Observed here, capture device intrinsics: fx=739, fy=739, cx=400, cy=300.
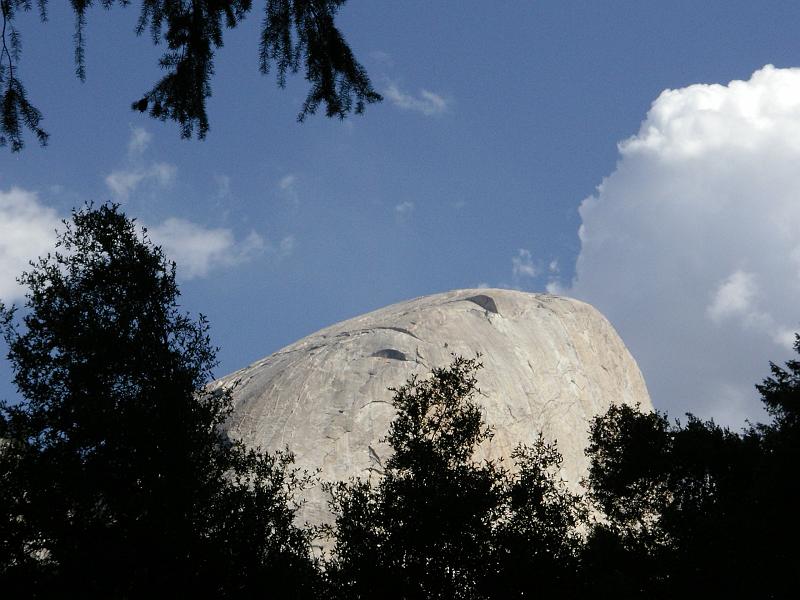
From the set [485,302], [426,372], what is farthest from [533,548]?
[485,302]

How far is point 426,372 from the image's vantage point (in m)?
60.8

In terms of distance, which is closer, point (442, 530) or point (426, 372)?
point (442, 530)

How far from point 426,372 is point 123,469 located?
46.9m

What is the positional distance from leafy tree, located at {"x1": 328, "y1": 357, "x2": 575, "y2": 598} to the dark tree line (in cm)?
3

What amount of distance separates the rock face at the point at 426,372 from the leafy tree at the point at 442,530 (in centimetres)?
3398

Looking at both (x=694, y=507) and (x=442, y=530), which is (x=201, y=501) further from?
(x=694, y=507)

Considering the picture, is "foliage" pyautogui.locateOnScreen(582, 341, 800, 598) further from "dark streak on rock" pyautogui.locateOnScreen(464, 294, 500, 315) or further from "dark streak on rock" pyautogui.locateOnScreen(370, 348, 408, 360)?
"dark streak on rock" pyautogui.locateOnScreen(464, 294, 500, 315)

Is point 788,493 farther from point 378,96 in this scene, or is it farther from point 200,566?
point 378,96

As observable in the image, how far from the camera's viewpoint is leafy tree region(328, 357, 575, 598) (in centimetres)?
1554

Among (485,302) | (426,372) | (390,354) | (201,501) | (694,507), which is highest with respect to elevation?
(485,302)

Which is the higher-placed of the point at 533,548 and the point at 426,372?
the point at 426,372

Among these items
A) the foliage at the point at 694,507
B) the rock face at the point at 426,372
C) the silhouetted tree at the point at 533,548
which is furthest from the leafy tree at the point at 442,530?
the rock face at the point at 426,372

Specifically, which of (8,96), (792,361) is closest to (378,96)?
(8,96)

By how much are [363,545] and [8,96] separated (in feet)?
39.5
